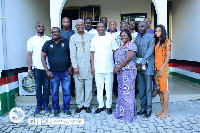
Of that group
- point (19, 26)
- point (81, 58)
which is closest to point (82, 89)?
point (81, 58)

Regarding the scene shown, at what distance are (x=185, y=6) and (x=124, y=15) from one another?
91.0 inches

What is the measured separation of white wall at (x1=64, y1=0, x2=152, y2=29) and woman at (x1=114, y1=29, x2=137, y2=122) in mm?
4065

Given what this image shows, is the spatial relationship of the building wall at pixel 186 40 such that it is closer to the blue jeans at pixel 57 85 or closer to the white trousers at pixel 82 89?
the white trousers at pixel 82 89

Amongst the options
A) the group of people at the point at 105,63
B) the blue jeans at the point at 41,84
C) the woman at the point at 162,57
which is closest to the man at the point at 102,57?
the group of people at the point at 105,63

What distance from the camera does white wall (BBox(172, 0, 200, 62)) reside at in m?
6.09

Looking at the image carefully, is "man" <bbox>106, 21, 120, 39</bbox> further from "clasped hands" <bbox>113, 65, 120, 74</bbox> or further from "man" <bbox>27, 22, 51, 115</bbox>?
"man" <bbox>27, 22, 51, 115</bbox>

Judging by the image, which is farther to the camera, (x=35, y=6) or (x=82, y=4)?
(x=82, y=4)

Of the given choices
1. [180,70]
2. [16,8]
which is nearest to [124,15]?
[180,70]

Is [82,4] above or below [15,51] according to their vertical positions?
above

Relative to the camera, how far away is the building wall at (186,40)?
610 centimetres

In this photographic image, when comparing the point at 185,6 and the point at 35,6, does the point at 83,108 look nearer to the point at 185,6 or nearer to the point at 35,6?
the point at 35,6

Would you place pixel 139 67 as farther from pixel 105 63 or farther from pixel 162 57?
pixel 105 63

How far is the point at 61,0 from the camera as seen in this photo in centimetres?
505

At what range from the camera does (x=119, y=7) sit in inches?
306
